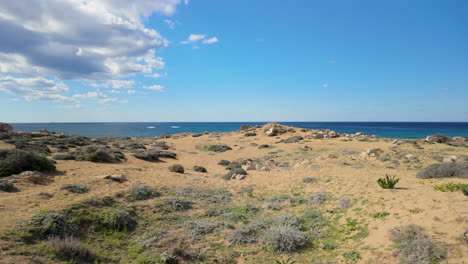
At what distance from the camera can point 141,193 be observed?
11.9 meters

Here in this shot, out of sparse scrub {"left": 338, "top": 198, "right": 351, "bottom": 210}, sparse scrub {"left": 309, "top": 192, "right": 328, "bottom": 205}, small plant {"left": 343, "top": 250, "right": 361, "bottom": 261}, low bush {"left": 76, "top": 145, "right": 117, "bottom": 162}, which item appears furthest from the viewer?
low bush {"left": 76, "top": 145, "right": 117, "bottom": 162}

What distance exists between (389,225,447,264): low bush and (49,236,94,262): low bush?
880 cm

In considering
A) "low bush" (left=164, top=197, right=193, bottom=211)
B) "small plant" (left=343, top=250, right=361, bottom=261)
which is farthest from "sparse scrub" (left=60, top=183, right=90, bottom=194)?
"small plant" (left=343, top=250, right=361, bottom=261)

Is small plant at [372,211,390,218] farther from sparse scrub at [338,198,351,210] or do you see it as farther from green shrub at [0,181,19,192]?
green shrub at [0,181,19,192]

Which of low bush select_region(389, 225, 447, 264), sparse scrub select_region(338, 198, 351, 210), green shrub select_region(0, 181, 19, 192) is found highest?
green shrub select_region(0, 181, 19, 192)

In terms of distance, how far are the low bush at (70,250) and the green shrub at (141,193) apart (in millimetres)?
4578

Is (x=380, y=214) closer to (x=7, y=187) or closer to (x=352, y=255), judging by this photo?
(x=352, y=255)

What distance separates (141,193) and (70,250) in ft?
18.1

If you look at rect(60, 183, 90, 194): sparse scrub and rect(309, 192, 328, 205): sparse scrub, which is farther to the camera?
rect(309, 192, 328, 205): sparse scrub

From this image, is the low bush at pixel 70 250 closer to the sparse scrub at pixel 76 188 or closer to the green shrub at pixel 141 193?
the green shrub at pixel 141 193

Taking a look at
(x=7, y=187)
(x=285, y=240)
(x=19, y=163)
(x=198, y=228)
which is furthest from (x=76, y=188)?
(x=285, y=240)

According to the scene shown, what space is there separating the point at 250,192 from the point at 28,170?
13912 millimetres

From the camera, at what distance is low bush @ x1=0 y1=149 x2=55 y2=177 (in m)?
13.1

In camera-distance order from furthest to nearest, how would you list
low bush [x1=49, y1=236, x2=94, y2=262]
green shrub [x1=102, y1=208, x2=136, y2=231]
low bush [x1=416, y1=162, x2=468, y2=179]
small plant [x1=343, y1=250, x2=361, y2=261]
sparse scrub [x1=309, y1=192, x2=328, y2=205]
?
low bush [x1=416, y1=162, x2=468, y2=179], sparse scrub [x1=309, y1=192, x2=328, y2=205], green shrub [x1=102, y1=208, x2=136, y2=231], small plant [x1=343, y1=250, x2=361, y2=261], low bush [x1=49, y1=236, x2=94, y2=262]
